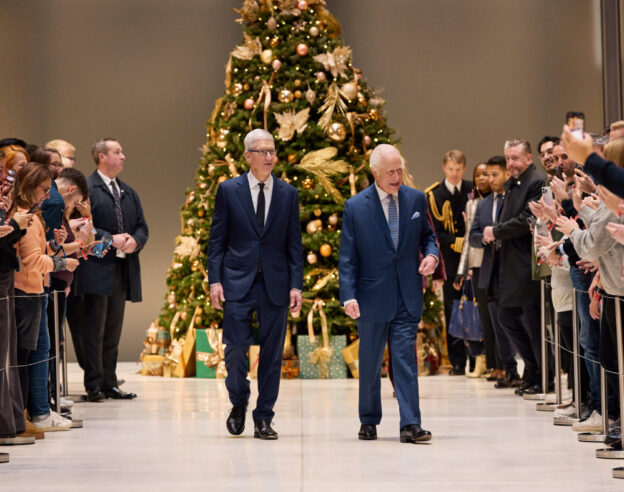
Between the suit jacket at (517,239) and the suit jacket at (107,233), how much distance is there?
277cm

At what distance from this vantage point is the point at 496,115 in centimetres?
1204

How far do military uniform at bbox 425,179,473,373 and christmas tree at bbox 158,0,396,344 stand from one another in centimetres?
73

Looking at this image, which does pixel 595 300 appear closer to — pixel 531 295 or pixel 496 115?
pixel 531 295

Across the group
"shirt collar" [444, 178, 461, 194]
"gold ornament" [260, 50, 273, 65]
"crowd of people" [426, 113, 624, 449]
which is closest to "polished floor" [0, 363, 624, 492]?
"crowd of people" [426, 113, 624, 449]

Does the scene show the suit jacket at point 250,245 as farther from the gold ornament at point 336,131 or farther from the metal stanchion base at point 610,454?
the gold ornament at point 336,131

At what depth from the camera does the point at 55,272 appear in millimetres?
6688

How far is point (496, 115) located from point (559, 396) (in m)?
5.83

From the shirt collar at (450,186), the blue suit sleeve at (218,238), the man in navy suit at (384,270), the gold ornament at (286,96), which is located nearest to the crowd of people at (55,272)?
the blue suit sleeve at (218,238)

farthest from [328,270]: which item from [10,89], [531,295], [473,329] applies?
[10,89]

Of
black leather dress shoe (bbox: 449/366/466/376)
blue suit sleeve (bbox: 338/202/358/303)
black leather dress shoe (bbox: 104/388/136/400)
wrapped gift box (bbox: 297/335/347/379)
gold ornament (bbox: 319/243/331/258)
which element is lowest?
black leather dress shoe (bbox: 104/388/136/400)

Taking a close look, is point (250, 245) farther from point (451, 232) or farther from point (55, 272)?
point (451, 232)

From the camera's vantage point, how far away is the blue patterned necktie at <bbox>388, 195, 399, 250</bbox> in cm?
576

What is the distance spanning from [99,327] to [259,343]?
242cm

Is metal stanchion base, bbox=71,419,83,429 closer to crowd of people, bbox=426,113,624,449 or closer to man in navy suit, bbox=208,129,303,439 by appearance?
man in navy suit, bbox=208,129,303,439
